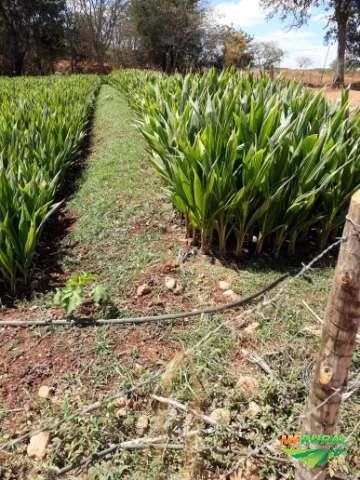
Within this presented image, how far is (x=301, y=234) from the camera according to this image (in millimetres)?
2848

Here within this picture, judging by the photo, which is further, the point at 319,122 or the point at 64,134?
the point at 64,134

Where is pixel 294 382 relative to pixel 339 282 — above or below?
below

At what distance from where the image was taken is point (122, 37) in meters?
33.1

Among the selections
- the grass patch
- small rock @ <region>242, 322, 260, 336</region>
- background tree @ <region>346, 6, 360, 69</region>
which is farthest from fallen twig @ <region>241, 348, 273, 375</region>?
background tree @ <region>346, 6, 360, 69</region>

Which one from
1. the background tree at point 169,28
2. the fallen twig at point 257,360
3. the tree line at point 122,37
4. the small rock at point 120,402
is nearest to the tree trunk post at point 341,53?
the tree line at point 122,37

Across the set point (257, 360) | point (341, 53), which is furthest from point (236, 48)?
point (257, 360)

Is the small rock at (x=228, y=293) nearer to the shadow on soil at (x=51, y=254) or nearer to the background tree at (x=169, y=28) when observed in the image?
the shadow on soil at (x=51, y=254)

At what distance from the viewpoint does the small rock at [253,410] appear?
1584 mm

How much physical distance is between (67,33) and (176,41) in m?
8.40

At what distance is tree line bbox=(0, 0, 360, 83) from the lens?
26.9 meters

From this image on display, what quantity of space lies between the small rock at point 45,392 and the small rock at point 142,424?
1.39 feet

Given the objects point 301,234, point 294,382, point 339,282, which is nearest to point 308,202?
point 301,234

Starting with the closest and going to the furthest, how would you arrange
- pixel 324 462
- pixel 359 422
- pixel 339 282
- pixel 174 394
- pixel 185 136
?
pixel 339 282 < pixel 324 462 < pixel 359 422 < pixel 174 394 < pixel 185 136

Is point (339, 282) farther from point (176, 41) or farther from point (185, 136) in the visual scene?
point (176, 41)
